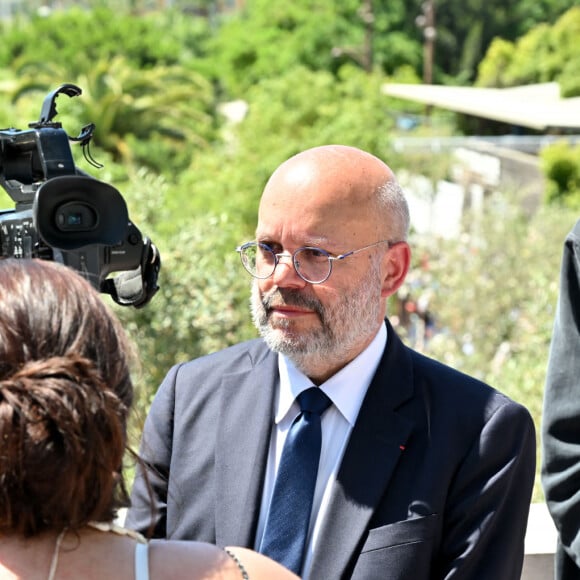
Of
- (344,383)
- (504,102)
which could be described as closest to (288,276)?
(344,383)

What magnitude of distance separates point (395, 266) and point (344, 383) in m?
0.31

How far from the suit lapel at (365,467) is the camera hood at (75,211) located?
70 centimetres

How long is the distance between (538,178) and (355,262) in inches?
851

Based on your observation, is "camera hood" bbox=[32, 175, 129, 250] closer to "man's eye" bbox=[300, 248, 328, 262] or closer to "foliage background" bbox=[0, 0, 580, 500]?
"foliage background" bbox=[0, 0, 580, 500]

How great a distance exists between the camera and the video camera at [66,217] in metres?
1.92

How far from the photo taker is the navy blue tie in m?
2.15

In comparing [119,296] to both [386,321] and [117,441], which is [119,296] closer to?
[386,321]

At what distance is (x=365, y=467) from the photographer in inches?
86.7

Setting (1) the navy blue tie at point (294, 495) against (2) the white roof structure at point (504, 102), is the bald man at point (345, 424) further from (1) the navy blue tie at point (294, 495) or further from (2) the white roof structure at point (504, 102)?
(2) the white roof structure at point (504, 102)

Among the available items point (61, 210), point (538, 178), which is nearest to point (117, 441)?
point (61, 210)

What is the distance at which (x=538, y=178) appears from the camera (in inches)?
911

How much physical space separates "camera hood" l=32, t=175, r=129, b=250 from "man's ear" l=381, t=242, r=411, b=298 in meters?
0.70

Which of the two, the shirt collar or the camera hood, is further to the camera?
the shirt collar

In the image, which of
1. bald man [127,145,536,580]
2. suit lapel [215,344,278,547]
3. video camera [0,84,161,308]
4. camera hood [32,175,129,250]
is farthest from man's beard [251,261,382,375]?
camera hood [32,175,129,250]
